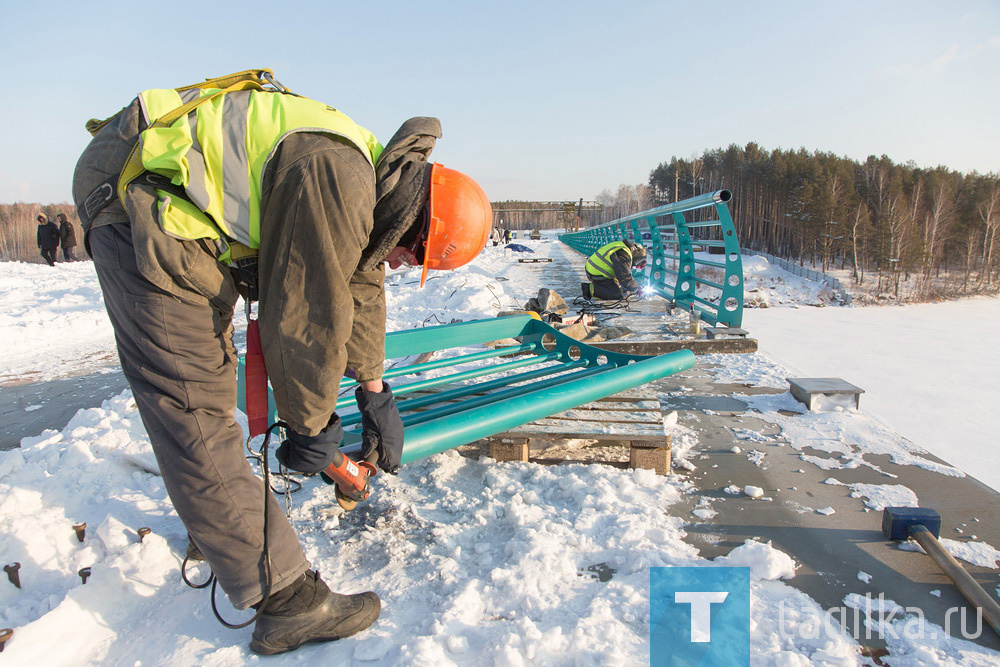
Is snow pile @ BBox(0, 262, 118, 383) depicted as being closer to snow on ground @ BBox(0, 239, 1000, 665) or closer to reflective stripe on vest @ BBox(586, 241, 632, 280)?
snow on ground @ BBox(0, 239, 1000, 665)

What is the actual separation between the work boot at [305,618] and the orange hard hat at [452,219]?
1.08 metres

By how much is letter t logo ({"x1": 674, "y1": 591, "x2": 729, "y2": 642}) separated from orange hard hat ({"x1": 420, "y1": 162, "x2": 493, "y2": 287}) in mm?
1408

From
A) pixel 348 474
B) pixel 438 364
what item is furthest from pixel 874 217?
pixel 348 474

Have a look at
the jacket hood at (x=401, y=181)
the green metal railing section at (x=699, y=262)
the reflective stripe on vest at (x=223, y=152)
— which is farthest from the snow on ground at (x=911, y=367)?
the reflective stripe on vest at (x=223, y=152)

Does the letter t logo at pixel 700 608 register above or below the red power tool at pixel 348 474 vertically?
below

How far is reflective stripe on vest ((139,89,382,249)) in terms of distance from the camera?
1.35 metres

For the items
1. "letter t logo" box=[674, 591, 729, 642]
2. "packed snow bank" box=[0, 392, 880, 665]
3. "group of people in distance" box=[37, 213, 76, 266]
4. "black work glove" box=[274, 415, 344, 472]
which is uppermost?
"group of people in distance" box=[37, 213, 76, 266]

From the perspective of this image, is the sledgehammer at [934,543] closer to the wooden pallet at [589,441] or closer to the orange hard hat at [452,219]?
the wooden pallet at [589,441]

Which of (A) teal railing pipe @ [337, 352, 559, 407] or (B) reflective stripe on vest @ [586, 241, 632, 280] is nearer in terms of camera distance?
(A) teal railing pipe @ [337, 352, 559, 407]

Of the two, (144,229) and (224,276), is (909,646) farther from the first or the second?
(144,229)

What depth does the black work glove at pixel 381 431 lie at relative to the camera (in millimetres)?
1865

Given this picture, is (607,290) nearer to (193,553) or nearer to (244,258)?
(193,553)

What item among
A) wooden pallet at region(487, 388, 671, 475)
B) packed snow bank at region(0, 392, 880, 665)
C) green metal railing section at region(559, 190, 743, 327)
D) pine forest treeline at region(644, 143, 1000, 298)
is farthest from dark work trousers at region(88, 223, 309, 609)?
pine forest treeline at region(644, 143, 1000, 298)

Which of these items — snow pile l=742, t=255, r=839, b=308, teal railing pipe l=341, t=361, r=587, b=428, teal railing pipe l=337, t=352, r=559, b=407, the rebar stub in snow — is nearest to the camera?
the rebar stub in snow
